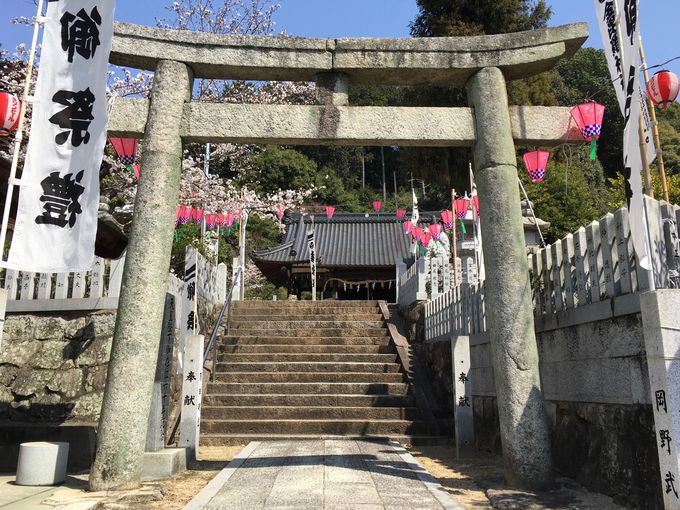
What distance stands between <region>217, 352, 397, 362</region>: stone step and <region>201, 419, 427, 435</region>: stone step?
7.54 feet

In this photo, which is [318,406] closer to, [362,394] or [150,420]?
[362,394]

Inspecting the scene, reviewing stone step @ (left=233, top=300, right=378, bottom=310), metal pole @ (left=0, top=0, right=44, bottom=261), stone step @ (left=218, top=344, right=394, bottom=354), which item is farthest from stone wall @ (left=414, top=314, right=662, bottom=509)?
stone step @ (left=233, top=300, right=378, bottom=310)

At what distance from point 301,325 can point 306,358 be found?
1.73 metres

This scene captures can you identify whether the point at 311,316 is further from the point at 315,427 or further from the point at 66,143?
the point at 66,143

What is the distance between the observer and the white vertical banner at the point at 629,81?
429cm

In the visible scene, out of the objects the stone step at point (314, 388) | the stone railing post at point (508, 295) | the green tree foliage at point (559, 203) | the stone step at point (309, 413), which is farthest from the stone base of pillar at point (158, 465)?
the green tree foliage at point (559, 203)

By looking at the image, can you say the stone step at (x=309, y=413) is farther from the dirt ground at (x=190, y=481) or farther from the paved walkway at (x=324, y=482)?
the paved walkway at (x=324, y=482)

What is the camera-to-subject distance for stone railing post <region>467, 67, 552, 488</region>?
5.51 meters

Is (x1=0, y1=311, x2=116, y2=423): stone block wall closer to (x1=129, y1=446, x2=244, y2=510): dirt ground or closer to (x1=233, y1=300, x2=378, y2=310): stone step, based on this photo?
(x1=129, y1=446, x2=244, y2=510): dirt ground

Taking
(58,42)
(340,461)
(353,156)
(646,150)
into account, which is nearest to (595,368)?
(646,150)

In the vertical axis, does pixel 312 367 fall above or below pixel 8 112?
below

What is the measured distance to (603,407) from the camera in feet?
16.8

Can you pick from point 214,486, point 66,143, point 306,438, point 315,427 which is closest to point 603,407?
point 214,486

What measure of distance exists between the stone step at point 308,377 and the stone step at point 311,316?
120 inches
